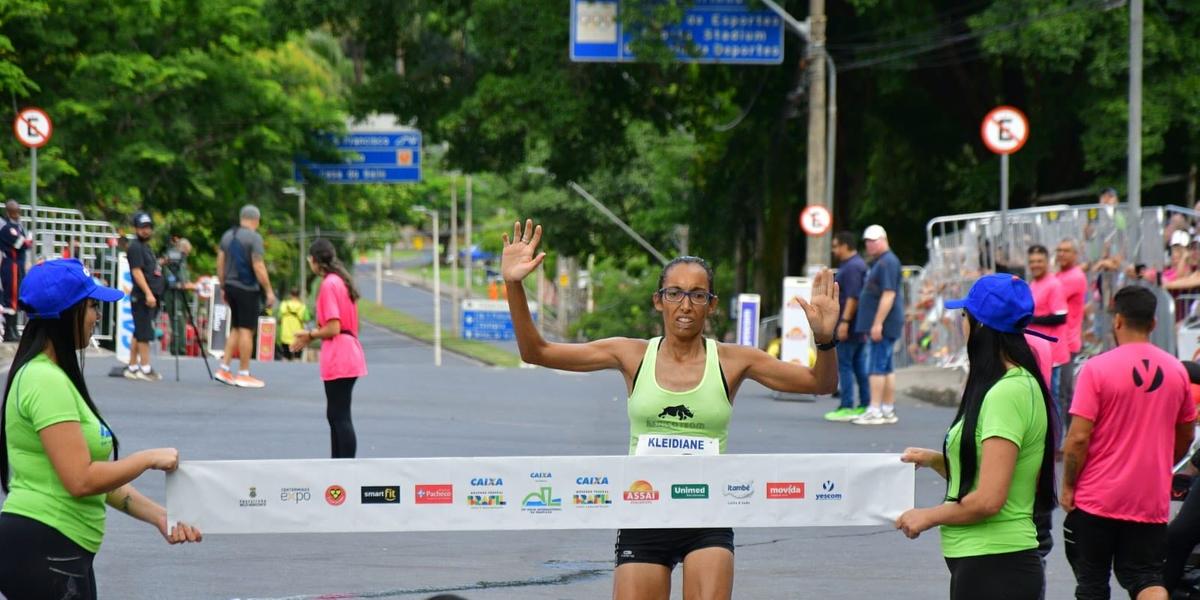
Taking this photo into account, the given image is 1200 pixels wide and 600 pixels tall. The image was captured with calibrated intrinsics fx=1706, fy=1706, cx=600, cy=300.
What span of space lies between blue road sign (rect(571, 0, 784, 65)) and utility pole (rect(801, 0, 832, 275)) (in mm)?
1977

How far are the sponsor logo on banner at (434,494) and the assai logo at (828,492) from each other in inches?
45.8

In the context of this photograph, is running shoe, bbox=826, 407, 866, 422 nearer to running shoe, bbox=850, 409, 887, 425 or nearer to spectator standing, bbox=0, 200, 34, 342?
running shoe, bbox=850, 409, 887, 425

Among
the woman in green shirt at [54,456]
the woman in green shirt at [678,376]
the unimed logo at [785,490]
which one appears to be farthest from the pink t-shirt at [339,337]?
the woman in green shirt at [54,456]

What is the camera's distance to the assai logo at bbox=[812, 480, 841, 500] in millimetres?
5441

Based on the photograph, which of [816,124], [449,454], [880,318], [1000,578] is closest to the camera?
[1000,578]

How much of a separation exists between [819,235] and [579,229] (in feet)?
110

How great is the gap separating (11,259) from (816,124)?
42.5 ft

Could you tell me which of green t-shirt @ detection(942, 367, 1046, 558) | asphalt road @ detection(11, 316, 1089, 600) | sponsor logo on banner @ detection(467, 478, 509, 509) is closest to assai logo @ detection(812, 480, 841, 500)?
green t-shirt @ detection(942, 367, 1046, 558)

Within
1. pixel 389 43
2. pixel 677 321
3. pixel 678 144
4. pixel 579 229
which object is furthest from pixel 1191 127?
pixel 579 229

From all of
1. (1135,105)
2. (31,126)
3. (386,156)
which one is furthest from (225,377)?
(386,156)

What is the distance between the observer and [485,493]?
17.7 feet

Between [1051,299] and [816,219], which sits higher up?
[816,219]

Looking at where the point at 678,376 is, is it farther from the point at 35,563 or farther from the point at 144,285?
the point at 144,285

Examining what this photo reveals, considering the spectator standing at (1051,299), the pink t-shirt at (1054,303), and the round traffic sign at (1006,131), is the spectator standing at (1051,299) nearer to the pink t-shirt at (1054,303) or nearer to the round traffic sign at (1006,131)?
the pink t-shirt at (1054,303)
